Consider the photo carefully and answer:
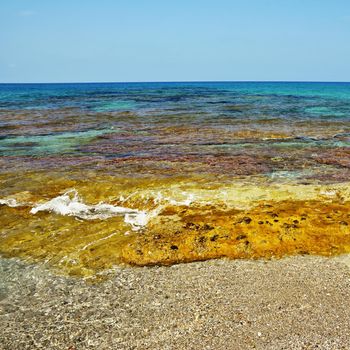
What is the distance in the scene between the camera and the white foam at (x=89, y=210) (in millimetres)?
11359

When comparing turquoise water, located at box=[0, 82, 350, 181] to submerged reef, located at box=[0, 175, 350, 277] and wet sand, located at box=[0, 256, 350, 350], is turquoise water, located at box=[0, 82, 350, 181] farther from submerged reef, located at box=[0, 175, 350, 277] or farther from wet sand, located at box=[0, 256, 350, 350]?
wet sand, located at box=[0, 256, 350, 350]

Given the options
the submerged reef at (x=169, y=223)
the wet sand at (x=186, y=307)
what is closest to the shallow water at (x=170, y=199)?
the submerged reef at (x=169, y=223)

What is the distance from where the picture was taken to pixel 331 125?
1203 inches

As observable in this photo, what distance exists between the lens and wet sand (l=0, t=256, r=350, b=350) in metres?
6.24

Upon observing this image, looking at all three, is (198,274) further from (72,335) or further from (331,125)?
(331,125)

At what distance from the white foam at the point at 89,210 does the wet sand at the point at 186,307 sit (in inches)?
111

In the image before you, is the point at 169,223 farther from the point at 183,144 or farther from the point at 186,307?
the point at 183,144

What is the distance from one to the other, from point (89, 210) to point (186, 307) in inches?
228

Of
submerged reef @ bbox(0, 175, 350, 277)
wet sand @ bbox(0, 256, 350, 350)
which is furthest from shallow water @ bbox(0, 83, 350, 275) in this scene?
wet sand @ bbox(0, 256, 350, 350)

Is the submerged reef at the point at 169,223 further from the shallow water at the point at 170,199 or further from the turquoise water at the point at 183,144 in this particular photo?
the turquoise water at the point at 183,144

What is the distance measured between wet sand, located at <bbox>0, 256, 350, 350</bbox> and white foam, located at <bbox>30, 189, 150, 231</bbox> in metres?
2.81

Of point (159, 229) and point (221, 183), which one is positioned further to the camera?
point (221, 183)

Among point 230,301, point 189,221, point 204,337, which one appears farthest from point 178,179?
point 204,337

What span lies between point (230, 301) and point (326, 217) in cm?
468
